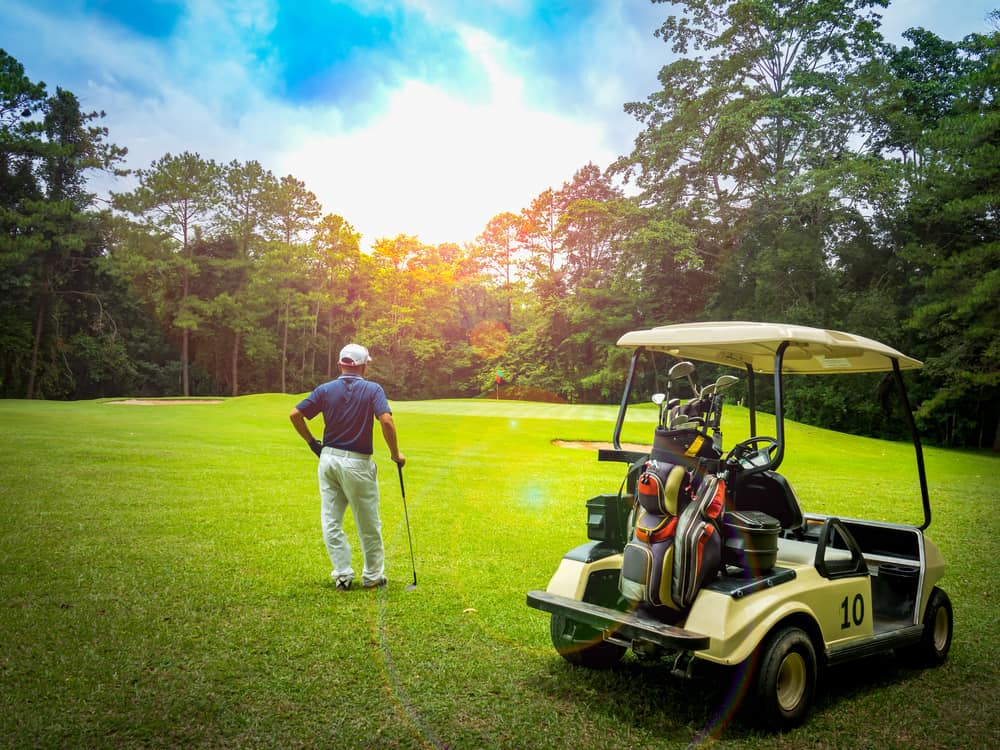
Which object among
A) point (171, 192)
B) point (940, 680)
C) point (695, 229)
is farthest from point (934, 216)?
point (171, 192)

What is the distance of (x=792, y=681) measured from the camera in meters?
3.96

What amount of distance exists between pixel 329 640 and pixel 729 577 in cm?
269

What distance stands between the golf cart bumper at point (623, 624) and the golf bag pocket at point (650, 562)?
0.13 meters

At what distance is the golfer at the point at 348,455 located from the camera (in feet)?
19.9

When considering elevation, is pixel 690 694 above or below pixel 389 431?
below

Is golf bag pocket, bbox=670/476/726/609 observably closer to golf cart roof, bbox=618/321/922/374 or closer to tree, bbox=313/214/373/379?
golf cart roof, bbox=618/321/922/374

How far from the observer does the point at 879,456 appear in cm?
2194

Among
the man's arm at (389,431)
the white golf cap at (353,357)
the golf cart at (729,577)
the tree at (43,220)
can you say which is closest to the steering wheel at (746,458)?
the golf cart at (729,577)

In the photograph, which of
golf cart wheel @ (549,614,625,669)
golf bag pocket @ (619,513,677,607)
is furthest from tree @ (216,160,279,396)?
golf bag pocket @ (619,513,677,607)

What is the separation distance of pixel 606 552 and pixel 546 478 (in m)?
9.77

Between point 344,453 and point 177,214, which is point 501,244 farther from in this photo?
point 344,453

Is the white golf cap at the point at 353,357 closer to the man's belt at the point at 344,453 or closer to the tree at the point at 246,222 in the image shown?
the man's belt at the point at 344,453

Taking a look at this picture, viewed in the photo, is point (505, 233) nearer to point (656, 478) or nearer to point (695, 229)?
point (695, 229)

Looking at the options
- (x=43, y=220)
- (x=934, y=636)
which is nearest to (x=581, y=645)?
(x=934, y=636)
